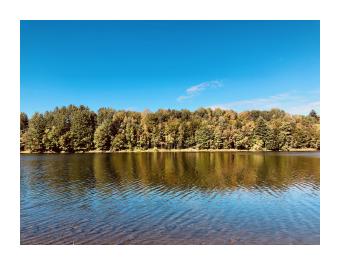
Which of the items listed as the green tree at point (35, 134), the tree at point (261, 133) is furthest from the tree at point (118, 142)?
the tree at point (261, 133)

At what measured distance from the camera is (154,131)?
86.2 metres

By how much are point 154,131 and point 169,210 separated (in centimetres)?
6891

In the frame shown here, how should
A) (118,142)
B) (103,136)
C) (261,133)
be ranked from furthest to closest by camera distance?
(118,142) → (261,133) → (103,136)

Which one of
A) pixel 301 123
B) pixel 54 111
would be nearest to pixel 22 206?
pixel 54 111

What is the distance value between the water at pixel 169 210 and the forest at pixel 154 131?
51782mm

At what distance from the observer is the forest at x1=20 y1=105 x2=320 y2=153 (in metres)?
78.2

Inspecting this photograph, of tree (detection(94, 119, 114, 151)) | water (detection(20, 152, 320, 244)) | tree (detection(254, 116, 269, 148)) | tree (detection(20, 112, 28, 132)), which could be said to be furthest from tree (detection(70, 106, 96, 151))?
water (detection(20, 152, 320, 244))

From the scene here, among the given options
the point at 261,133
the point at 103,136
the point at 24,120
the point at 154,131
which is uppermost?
the point at 24,120

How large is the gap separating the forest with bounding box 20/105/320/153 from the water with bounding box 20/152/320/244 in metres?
51.8
